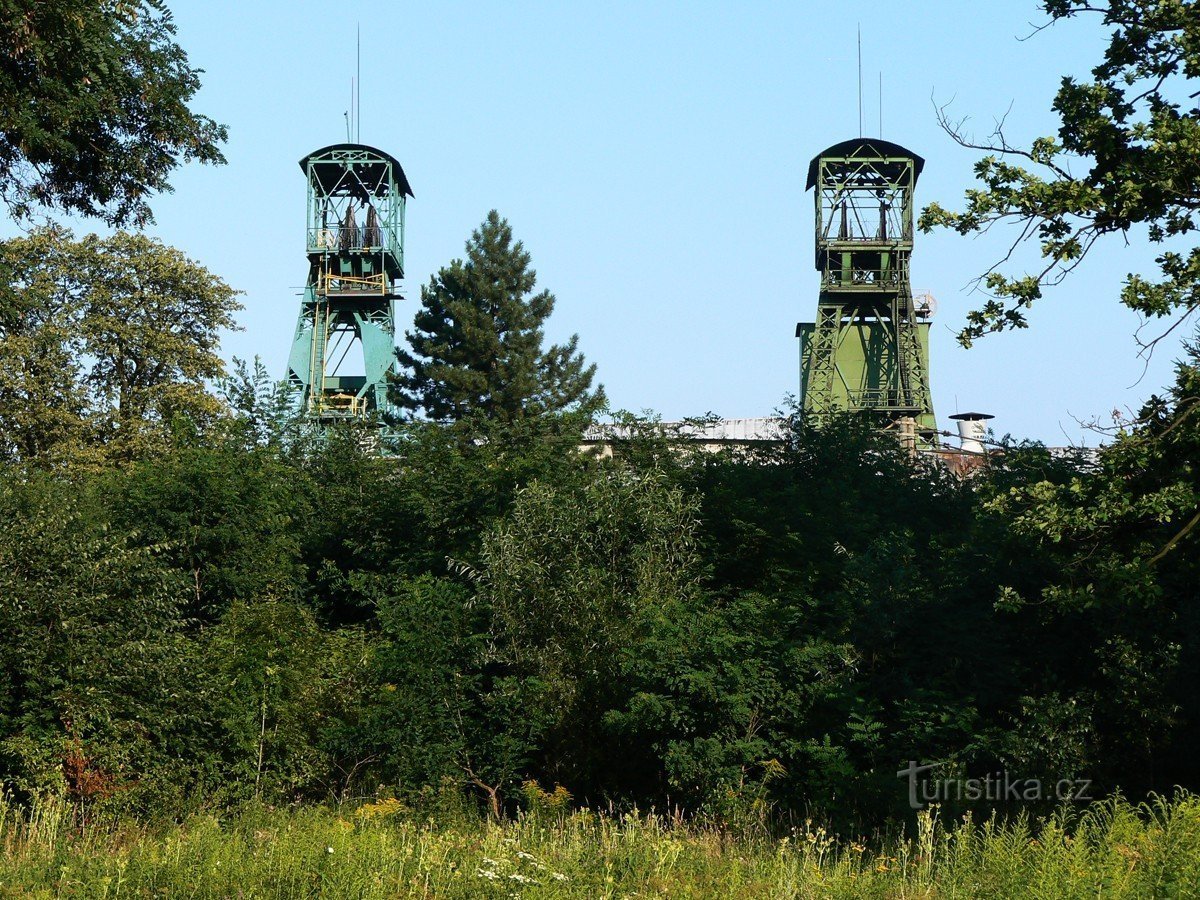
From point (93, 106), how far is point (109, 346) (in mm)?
27375

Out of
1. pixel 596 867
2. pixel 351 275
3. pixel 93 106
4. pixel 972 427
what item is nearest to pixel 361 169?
pixel 351 275

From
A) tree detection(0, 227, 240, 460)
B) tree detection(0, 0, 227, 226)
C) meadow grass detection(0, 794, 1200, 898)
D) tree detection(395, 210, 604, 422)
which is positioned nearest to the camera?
meadow grass detection(0, 794, 1200, 898)

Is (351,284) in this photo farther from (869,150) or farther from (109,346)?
(869,150)

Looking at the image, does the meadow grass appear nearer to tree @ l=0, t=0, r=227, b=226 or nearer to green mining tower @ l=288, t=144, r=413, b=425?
tree @ l=0, t=0, r=227, b=226

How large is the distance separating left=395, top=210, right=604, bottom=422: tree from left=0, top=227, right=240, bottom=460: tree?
884 cm

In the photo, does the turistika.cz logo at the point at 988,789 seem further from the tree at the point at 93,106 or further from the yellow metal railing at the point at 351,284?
the yellow metal railing at the point at 351,284

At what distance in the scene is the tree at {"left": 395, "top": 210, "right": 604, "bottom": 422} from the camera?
4828 centimetres

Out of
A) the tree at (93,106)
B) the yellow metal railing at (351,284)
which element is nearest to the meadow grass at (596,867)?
the tree at (93,106)

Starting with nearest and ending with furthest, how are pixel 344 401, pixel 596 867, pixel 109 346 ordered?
1. pixel 596 867
2. pixel 109 346
3. pixel 344 401

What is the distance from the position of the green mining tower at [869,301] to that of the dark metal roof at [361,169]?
56.0ft

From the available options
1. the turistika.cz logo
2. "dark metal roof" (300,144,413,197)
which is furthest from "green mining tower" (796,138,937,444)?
the turistika.cz logo

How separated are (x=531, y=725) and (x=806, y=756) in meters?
4.27

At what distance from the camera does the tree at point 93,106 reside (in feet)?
46.8

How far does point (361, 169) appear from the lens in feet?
171
